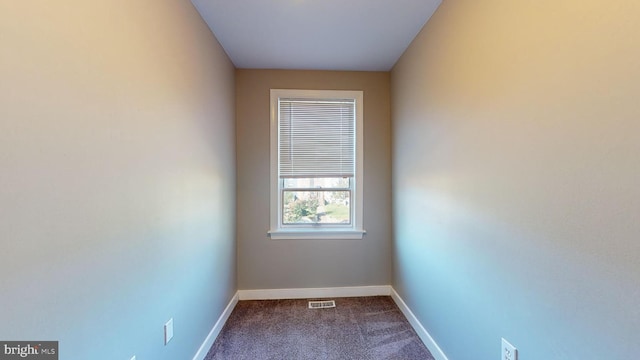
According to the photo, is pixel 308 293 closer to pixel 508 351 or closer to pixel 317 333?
pixel 317 333

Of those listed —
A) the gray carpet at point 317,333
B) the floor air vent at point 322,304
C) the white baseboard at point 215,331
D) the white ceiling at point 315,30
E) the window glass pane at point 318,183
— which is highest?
the white ceiling at point 315,30

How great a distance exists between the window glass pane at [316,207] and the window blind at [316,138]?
22cm

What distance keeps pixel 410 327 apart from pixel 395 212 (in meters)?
1.07

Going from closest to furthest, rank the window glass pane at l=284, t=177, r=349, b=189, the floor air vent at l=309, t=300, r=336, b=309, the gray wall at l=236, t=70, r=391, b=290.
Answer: the floor air vent at l=309, t=300, r=336, b=309
the gray wall at l=236, t=70, r=391, b=290
the window glass pane at l=284, t=177, r=349, b=189

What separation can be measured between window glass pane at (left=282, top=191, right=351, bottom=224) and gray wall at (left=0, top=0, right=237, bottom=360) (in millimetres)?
1216

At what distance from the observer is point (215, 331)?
7.25 feet

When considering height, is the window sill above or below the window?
below

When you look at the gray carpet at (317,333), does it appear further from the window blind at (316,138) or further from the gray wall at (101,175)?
the window blind at (316,138)

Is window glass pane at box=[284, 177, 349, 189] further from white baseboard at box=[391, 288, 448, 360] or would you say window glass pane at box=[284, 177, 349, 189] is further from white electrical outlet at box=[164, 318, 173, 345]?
white electrical outlet at box=[164, 318, 173, 345]

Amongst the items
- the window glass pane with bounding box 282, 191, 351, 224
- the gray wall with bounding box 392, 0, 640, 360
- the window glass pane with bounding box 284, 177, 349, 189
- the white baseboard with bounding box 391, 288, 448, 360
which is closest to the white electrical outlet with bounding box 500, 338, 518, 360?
the gray wall with bounding box 392, 0, 640, 360

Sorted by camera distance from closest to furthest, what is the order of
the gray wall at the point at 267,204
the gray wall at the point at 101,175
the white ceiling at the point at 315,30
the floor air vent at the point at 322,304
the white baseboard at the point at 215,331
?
the gray wall at the point at 101,175, the white ceiling at the point at 315,30, the white baseboard at the point at 215,331, the floor air vent at the point at 322,304, the gray wall at the point at 267,204

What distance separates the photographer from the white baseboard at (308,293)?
9.47 ft

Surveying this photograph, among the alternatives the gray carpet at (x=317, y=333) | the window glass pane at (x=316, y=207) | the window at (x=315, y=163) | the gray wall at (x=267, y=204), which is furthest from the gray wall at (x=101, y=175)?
the window glass pane at (x=316, y=207)

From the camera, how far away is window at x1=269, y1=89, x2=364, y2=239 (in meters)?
2.90
